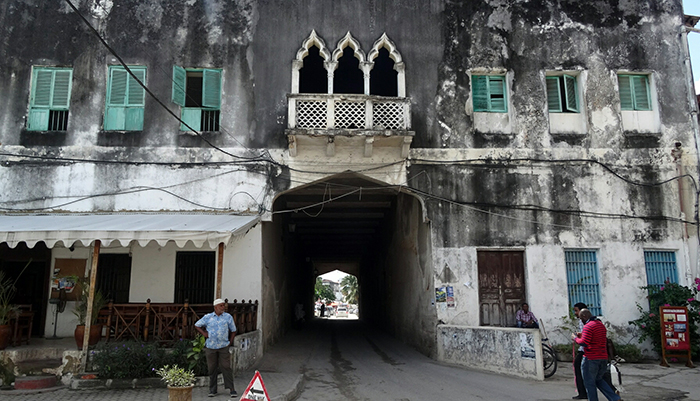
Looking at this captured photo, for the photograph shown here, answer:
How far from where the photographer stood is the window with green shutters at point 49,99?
512 inches

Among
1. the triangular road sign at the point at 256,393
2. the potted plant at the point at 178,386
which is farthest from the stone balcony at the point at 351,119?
the triangular road sign at the point at 256,393

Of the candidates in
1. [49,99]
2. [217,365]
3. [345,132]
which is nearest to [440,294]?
[345,132]

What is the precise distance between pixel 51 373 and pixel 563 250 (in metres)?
11.9

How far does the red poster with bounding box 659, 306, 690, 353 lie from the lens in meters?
11.9

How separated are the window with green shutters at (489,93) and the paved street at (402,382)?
677 cm

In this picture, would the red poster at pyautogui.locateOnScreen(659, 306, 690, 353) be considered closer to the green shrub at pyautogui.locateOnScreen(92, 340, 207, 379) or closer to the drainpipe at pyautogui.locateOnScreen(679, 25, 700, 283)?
the drainpipe at pyautogui.locateOnScreen(679, 25, 700, 283)

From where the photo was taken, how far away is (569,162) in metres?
13.6

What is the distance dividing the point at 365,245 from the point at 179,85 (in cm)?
1639

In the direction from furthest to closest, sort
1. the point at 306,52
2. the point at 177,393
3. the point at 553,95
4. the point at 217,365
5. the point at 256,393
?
1. the point at 553,95
2. the point at 306,52
3. the point at 217,365
4. the point at 177,393
5. the point at 256,393

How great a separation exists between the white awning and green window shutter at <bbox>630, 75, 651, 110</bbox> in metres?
11.0

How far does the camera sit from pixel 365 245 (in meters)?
27.9

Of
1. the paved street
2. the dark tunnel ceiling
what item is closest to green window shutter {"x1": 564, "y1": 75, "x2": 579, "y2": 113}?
the dark tunnel ceiling

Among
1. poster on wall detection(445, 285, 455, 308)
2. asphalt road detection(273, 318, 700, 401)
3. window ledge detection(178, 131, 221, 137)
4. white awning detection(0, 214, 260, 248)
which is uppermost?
window ledge detection(178, 131, 221, 137)

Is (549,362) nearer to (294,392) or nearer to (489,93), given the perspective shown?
(294,392)
